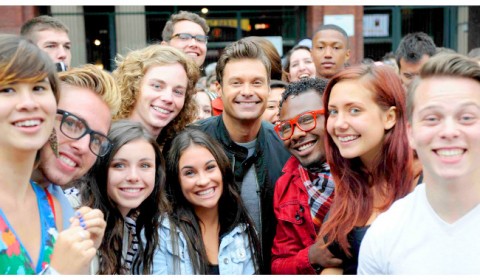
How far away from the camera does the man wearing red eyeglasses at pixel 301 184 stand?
3086 millimetres

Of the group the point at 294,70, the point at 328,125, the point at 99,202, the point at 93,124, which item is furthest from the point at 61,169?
the point at 294,70

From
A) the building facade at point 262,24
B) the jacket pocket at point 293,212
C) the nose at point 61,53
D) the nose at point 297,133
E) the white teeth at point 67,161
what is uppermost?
the building facade at point 262,24

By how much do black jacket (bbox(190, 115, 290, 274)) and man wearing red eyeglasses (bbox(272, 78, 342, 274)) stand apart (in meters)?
0.18

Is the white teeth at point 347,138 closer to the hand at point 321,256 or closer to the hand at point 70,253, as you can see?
the hand at point 321,256

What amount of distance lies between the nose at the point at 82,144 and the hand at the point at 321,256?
3.79 ft

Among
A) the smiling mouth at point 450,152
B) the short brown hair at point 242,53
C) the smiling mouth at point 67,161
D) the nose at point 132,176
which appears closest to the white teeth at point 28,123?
the smiling mouth at point 67,161

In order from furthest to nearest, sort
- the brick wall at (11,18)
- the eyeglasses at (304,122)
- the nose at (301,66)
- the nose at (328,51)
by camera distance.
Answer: the brick wall at (11,18) < the nose at (301,66) < the nose at (328,51) < the eyeglasses at (304,122)

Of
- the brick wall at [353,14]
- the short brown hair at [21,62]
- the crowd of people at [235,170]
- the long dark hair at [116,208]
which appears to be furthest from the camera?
the brick wall at [353,14]

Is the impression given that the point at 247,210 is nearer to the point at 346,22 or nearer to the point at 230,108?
the point at 230,108

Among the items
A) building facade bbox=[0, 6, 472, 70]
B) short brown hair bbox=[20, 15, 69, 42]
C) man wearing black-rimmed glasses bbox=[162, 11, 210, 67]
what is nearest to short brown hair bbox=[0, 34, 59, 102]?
short brown hair bbox=[20, 15, 69, 42]

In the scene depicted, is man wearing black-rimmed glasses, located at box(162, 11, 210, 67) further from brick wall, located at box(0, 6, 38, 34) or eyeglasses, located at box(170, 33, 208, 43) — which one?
brick wall, located at box(0, 6, 38, 34)

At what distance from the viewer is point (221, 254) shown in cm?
313

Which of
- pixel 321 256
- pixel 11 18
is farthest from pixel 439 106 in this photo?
pixel 11 18

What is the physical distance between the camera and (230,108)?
11.9 ft
